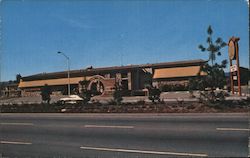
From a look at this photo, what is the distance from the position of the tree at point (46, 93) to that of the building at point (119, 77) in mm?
382

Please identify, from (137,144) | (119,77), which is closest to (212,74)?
(137,144)

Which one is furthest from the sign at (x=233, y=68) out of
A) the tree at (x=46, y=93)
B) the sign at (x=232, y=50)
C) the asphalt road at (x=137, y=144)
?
the tree at (x=46, y=93)

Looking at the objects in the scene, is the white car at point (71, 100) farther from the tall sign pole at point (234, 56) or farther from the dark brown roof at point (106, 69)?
the tall sign pole at point (234, 56)

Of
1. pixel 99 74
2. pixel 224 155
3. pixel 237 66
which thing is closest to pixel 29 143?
pixel 224 155

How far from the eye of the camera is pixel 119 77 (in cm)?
3353

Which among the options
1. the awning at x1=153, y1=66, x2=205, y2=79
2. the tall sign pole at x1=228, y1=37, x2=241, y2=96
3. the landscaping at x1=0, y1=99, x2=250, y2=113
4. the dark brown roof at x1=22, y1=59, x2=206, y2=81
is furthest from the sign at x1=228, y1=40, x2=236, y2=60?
the awning at x1=153, y1=66, x2=205, y2=79

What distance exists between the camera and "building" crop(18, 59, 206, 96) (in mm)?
23859

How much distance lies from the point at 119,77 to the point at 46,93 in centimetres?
1246

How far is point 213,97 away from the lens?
55.4 feet

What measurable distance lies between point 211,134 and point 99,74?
80.0 ft

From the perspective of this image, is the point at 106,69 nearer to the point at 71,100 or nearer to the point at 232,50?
the point at 71,100

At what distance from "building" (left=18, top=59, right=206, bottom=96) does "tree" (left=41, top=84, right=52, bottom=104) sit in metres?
0.38

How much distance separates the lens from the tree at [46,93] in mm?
23016

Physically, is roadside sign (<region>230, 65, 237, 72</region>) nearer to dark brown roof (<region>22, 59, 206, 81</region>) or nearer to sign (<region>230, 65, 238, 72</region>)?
sign (<region>230, 65, 238, 72</region>)
